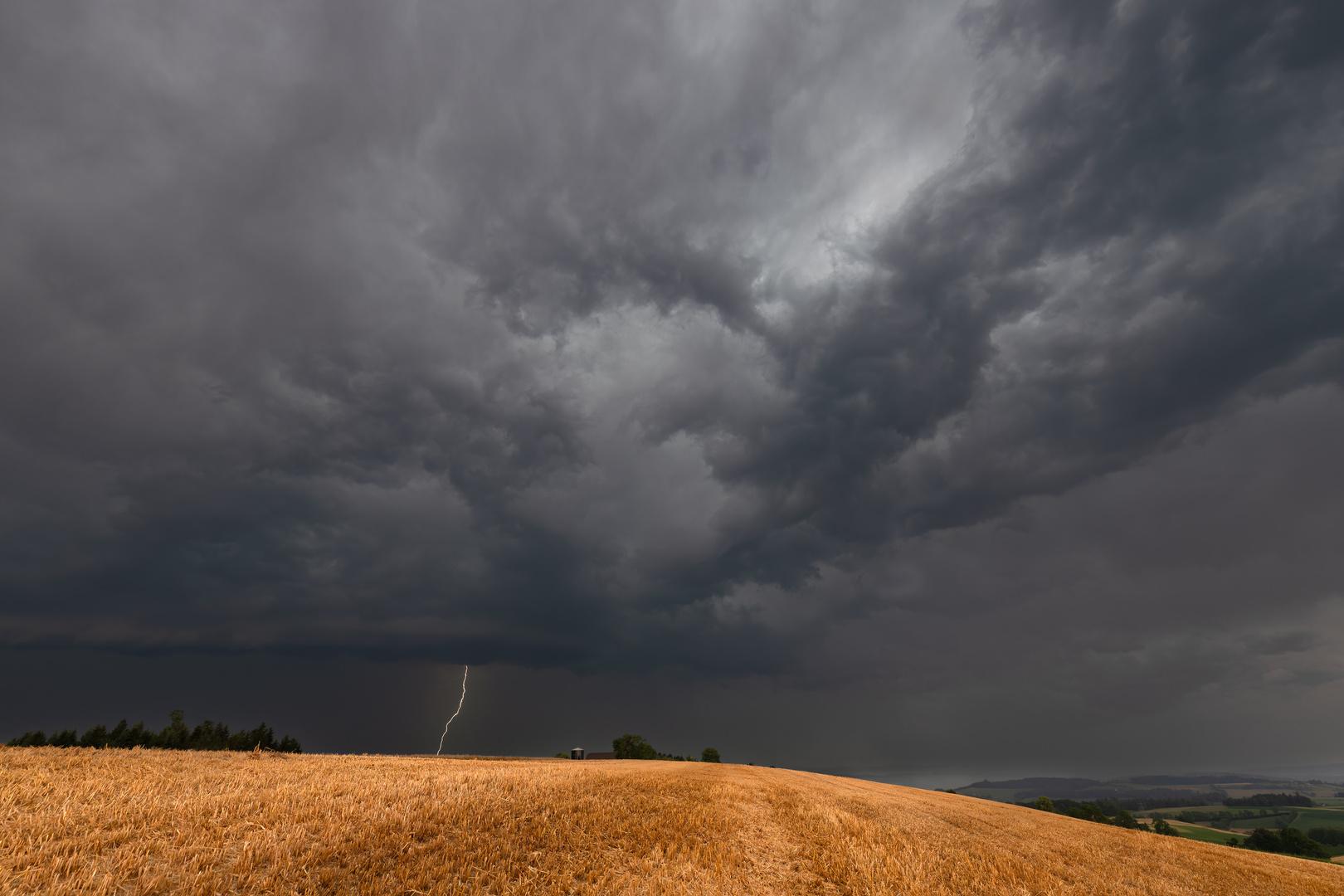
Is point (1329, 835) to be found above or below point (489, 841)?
below

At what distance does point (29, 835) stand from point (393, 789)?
9.49 m

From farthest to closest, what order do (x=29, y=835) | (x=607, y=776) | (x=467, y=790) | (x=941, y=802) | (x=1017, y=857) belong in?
(x=941, y=802)
(x=607, y=776)
(x=1017, y=857)
(x=467, y=790)
(x=29, y=835)

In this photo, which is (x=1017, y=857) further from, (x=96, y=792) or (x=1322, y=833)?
(x=1322, y=833)

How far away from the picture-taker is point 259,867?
1154cm

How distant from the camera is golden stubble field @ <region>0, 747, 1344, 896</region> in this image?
11375mm

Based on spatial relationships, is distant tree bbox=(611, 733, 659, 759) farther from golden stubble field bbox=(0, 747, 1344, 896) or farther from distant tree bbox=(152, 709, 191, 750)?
golden stubble field bbox=(0, 747, 1344, 896)

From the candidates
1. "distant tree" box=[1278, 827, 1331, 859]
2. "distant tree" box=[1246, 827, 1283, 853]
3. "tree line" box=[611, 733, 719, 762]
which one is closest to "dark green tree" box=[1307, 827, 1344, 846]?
"distant tree" box=[1246, 827, 1283, 853]

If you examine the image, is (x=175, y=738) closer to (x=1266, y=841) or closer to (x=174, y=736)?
(x=174, y=736)

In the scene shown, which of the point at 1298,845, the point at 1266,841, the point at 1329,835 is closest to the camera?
the point at 1298,845

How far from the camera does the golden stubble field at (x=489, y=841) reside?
11.4 metres

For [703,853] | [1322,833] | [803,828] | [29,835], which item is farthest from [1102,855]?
[1322,833]

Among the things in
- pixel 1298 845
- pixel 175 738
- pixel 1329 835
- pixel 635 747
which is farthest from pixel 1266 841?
pixel 175 738

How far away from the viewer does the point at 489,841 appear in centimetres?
1492

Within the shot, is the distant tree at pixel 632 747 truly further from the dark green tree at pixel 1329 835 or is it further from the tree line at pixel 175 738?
the dark green tree at pixel 1329 835
